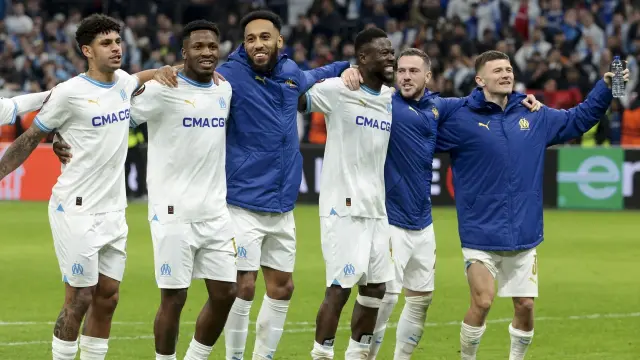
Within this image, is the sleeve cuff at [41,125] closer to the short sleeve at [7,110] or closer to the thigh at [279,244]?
the short sleeve at [7,110]

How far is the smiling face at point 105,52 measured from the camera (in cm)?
855

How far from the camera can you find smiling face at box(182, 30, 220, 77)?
8.55m

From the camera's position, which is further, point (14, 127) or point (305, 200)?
point (14, 127)

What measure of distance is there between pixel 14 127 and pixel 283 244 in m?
17.1

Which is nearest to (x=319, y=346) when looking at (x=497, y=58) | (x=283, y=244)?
(x=283, y=244)

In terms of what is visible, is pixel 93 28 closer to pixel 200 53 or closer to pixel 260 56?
pixel 200 53

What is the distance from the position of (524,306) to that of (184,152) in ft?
9.07

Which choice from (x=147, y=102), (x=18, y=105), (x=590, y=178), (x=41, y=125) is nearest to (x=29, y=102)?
(x=18, y=105)

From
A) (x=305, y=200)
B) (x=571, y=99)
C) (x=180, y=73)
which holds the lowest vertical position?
(x=305, y=200)

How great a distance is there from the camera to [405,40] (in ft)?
95.6

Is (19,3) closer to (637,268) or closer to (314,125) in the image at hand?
(314,125)

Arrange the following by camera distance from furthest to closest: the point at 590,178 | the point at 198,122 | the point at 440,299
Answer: the point at 590,178, the point at 440,299, the point at 198,122

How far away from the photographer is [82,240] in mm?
8430

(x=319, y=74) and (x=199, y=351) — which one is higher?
(x=319, y=74)
